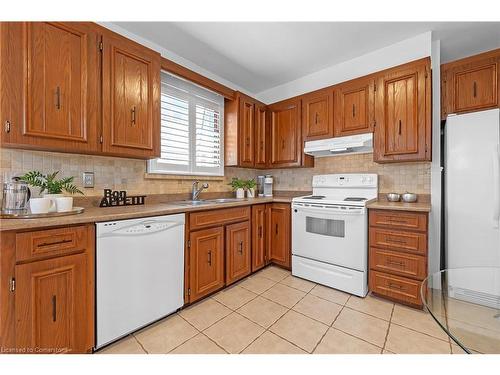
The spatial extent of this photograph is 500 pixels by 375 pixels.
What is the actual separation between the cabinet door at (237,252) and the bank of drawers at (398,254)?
4.11 feet

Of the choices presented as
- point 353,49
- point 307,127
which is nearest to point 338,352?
point 307,127

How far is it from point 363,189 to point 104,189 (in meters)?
2.72

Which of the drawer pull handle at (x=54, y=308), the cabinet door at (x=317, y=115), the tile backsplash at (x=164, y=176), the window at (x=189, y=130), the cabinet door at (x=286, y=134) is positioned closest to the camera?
the drawer pull handle at (x=54, y=308)

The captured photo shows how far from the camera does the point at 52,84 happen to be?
1387mm

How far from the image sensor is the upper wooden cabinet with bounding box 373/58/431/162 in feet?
6.73

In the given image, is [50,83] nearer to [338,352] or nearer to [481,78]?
[338,352]

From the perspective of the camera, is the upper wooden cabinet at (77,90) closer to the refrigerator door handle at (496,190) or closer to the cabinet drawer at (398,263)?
the cabinet drawer at (398,263)

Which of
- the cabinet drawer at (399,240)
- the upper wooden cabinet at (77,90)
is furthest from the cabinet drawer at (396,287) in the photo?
the upper wooden cabinet at (77,90)

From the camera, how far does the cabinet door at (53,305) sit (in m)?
1.09

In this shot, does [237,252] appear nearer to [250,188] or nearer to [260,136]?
[250,188]

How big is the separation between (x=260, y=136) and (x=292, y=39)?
1263mm

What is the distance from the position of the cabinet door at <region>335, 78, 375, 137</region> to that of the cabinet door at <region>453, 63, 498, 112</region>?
38.3 inches

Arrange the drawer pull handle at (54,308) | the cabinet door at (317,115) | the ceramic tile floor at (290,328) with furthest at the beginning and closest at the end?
the cabinet door at (317,115), the ceramic tile floor at (290,328), the drawer pull handle at (54,308)

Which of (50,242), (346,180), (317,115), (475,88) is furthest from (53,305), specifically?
(475,88)
